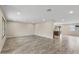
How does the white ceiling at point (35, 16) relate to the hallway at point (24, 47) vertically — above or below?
above

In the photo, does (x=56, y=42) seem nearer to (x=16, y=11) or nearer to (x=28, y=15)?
(x=28, y=15)

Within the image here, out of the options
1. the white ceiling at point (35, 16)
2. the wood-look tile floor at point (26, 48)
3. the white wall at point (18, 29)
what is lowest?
the wood-look tile floor at point (26, 48)

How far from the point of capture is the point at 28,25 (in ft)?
7.96

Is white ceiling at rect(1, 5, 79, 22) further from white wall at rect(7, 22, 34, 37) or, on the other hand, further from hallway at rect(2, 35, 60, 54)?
hallway at rect(2, 35, 60, 54)

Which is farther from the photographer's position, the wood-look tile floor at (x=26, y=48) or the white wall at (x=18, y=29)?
the wood-look tile floor at (x=26, y=48)

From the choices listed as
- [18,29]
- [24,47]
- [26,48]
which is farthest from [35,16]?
[24,47]

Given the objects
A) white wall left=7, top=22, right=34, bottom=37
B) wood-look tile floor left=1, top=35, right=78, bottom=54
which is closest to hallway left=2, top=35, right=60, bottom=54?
wood-look tile floor left=1, top=35, right=78, bottom=54

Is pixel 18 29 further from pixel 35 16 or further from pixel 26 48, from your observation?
pixel 26 48

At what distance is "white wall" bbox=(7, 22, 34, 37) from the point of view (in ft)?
6.41

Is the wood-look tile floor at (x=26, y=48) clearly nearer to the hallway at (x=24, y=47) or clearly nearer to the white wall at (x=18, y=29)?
the hallway at (x=24, y=47)

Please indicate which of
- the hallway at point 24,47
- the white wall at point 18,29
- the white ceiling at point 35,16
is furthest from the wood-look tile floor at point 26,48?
the white ceiling at point 35,16

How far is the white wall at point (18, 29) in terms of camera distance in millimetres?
1955

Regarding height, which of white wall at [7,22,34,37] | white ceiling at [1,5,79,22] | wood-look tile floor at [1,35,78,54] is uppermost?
white ceiling at [1,5,79,22]
